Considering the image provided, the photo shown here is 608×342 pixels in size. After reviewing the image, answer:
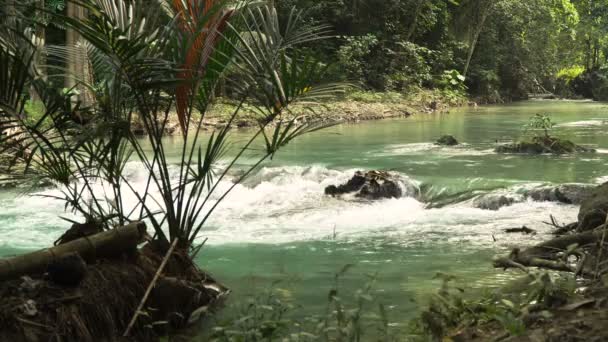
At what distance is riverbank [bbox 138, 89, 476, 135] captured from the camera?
23703mm

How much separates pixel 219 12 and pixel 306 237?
4575 millimetres

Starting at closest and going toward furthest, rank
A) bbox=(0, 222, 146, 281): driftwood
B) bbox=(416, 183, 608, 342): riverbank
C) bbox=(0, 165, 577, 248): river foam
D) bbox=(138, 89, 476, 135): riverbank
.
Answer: bbox=(416, 183, 608, 342): riverbank → bbox=(0, 222, 146, 281): driftwood → bbox=(0, 165, 577, 248): river foam → bbox=(138, 89, 476, 135): riverbank

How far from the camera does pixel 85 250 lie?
4.88 metres

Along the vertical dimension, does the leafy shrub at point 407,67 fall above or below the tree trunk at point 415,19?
below

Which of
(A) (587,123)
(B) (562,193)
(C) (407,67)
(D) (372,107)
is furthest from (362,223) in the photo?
(C) (407,67)

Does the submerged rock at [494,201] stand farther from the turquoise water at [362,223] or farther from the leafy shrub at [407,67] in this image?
the leafy shrub at [407,67]

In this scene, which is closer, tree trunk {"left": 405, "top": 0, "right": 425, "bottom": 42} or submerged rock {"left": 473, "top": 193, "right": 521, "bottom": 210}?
submerged rock {"left": 473, "top": 193, "right": 521, "bottom": 210}

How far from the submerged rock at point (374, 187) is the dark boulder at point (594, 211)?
5.19 metres

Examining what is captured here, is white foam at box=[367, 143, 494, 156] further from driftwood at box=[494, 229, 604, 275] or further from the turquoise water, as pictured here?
driftwood at box=[494, 229, 604, 275]

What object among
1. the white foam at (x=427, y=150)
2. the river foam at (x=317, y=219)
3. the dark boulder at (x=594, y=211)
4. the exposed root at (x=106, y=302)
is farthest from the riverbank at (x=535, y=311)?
the white foam at (x=427, y=150)

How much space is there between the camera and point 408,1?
111 ft

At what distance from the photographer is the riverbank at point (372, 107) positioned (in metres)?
23.7

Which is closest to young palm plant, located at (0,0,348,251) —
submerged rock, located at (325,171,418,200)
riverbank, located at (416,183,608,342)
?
riverbank, located at (416,183,608,342)

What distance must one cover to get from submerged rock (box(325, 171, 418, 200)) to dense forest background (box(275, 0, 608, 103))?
14915 millimetres
